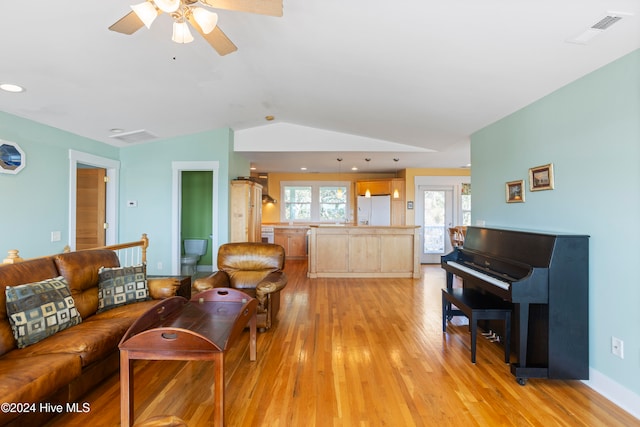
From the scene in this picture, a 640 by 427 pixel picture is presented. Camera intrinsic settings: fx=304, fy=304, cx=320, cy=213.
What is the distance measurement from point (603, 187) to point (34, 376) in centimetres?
373

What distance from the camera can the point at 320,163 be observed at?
721cm

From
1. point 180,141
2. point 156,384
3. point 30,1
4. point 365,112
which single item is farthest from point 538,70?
point 180,141

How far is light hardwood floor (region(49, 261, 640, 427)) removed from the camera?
189cm

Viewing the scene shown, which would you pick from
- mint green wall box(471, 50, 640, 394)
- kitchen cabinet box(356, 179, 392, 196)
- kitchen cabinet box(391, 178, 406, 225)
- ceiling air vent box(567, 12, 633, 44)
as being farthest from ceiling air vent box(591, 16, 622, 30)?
kitchen cabinet box(356, 179, 392, 196)

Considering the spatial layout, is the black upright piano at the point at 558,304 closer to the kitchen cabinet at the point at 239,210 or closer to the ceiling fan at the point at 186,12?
the ceiling fan at the point at 186,12

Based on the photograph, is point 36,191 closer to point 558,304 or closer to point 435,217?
point 558,304

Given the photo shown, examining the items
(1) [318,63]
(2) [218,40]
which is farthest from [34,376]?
(1) [318,63]

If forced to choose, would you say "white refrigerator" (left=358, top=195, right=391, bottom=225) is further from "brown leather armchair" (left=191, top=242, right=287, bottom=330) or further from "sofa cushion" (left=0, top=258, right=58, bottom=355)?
"sofa cushion" (left=0, top=258, right=58, bottom=355)

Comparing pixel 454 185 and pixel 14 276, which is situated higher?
pixel 454 185

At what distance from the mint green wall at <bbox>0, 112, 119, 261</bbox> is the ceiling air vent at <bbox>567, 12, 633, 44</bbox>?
524 cm

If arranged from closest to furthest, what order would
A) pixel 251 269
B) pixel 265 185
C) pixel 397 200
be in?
pixel 251 269 → pixel 397 200 → pixel 265 185

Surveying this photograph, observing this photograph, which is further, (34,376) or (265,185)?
(265,185)

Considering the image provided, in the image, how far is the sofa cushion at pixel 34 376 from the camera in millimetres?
1470

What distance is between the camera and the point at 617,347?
211 centimetres
